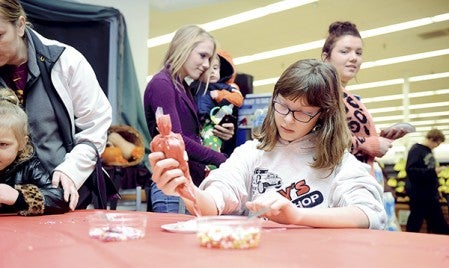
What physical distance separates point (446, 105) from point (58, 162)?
15214mm

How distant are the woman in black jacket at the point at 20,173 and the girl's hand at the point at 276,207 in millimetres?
761

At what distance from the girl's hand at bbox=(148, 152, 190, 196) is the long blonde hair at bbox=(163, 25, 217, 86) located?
117 centimetres

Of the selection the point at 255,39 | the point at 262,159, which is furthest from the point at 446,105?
the point at 262,159

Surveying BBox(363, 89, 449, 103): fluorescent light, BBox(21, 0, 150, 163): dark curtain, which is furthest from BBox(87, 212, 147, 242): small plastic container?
BBox(363, 89, 449, 103): fluorescent light

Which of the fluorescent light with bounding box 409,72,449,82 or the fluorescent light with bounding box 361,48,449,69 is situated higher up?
the fluorescent light with bounding box 361,48,449,69

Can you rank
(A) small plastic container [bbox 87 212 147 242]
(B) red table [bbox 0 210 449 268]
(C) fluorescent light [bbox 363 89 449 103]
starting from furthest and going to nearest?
(C) fluorescent light [bbox 363 89 449 103] < (A) small plastic container [bbox 87 212 147 242] < (B) red table [bbox 0 210 449 268]

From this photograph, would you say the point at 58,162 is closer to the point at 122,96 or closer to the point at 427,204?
the point at 122,96

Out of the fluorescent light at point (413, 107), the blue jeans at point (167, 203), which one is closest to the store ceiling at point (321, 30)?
the fluorescent light at point (413, 107)

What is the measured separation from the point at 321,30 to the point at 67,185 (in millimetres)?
7555

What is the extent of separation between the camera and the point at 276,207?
1049 millimetres

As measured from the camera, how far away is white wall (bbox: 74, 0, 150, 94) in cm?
549

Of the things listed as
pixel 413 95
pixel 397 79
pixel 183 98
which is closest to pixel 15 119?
pixel 183 98

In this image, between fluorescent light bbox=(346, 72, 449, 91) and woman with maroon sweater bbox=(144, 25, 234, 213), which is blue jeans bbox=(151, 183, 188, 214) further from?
fluorescent light bbox=(346, 72, 449, 91)

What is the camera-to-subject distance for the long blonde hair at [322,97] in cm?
143
